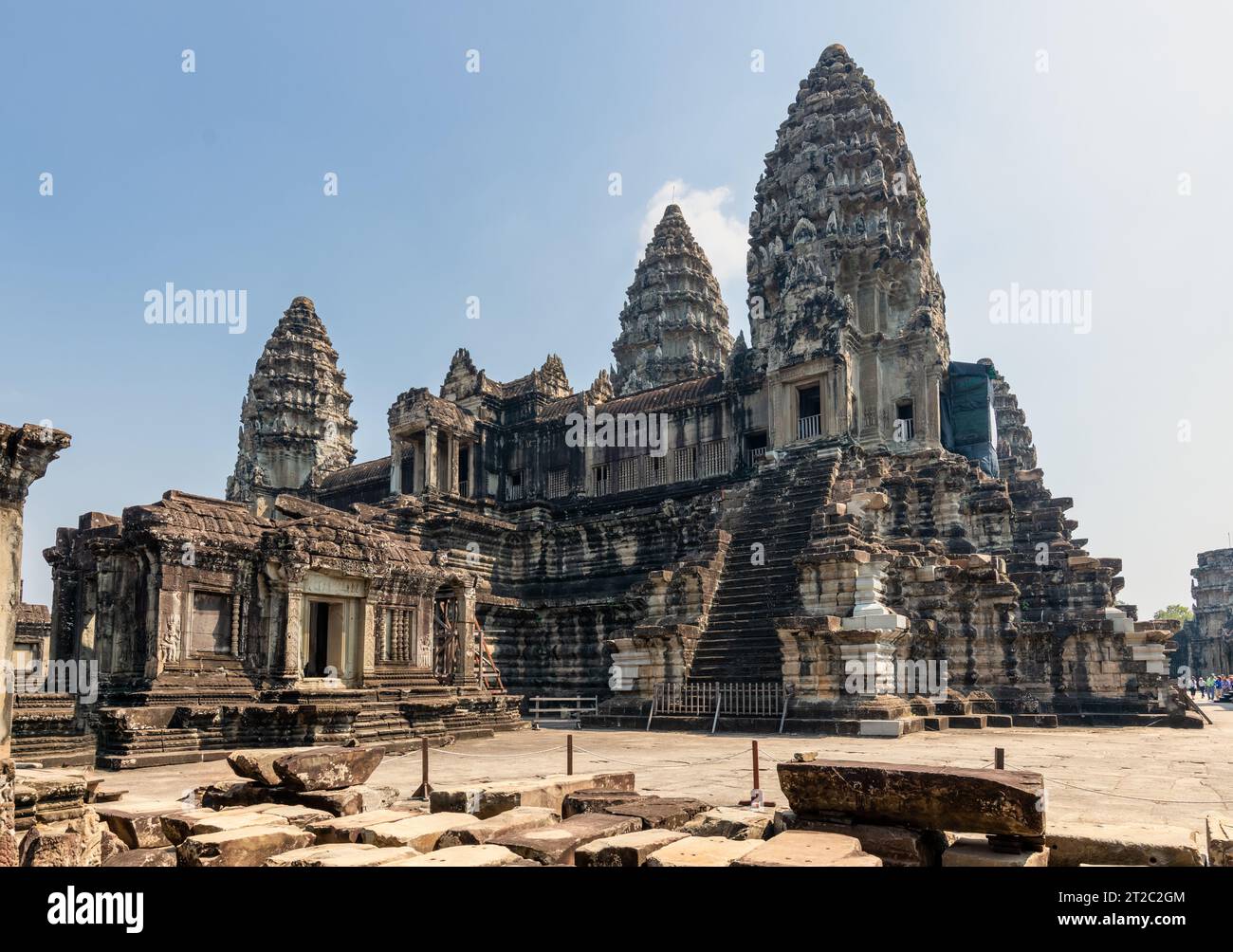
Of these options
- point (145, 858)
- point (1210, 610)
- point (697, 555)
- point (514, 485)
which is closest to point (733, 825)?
point (145, 858)

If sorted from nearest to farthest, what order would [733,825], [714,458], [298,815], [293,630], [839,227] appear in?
[733,825] < [298,815] < [293,630] < [839,227] < [714,458]

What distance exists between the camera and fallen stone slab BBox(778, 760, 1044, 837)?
19.0 feet

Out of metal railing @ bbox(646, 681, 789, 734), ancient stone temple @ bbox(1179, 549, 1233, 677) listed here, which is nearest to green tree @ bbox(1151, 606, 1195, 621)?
ancient stone temple @ bbox(1179, 549, 1233, 677)

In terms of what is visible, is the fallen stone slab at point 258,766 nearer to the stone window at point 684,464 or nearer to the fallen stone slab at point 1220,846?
the fallen stone slab at point 1220,846

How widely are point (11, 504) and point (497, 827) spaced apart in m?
4.68

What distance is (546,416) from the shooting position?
37062 millimetres

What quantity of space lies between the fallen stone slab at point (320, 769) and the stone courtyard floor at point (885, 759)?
4.70 ft

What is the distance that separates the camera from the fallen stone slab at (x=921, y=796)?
579cm

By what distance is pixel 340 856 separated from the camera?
225 inches

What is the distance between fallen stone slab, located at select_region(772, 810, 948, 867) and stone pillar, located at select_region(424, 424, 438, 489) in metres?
29.2

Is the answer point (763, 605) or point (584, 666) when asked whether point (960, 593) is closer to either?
point (763, 605)

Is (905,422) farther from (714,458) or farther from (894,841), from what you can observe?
(894,841)

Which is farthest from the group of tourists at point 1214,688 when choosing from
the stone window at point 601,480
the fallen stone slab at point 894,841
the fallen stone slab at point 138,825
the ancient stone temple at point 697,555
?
the fallen stone slab at point 138,825
